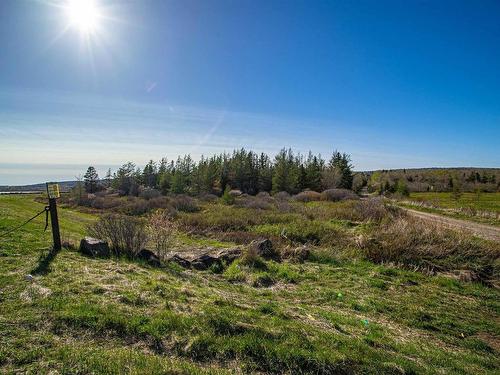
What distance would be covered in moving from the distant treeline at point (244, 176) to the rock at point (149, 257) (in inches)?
1454

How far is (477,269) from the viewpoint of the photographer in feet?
38.3

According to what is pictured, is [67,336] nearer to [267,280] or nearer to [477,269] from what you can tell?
[267,280]

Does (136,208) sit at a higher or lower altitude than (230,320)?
lower

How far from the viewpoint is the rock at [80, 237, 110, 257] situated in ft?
31.8

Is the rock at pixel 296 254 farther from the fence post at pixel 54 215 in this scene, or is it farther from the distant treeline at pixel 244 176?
the distant treeline at pixel 244 176

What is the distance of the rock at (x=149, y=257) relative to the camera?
10284 mm

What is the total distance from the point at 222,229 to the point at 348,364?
Answer: 18.1m

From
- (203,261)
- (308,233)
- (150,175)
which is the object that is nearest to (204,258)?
(203,261)

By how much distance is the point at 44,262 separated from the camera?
783 centimetres

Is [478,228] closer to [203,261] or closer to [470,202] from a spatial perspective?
[203,261]

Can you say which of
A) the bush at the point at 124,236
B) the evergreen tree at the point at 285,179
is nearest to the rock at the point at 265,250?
the bush at the point at 124,236

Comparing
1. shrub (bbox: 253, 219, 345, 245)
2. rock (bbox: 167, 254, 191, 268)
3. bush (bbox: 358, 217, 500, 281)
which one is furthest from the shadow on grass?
bush (bbox: 358, 217, 500, 281)

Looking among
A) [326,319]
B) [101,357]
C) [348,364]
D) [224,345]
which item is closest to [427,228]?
[326,319]

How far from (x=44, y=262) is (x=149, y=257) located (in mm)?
3353
